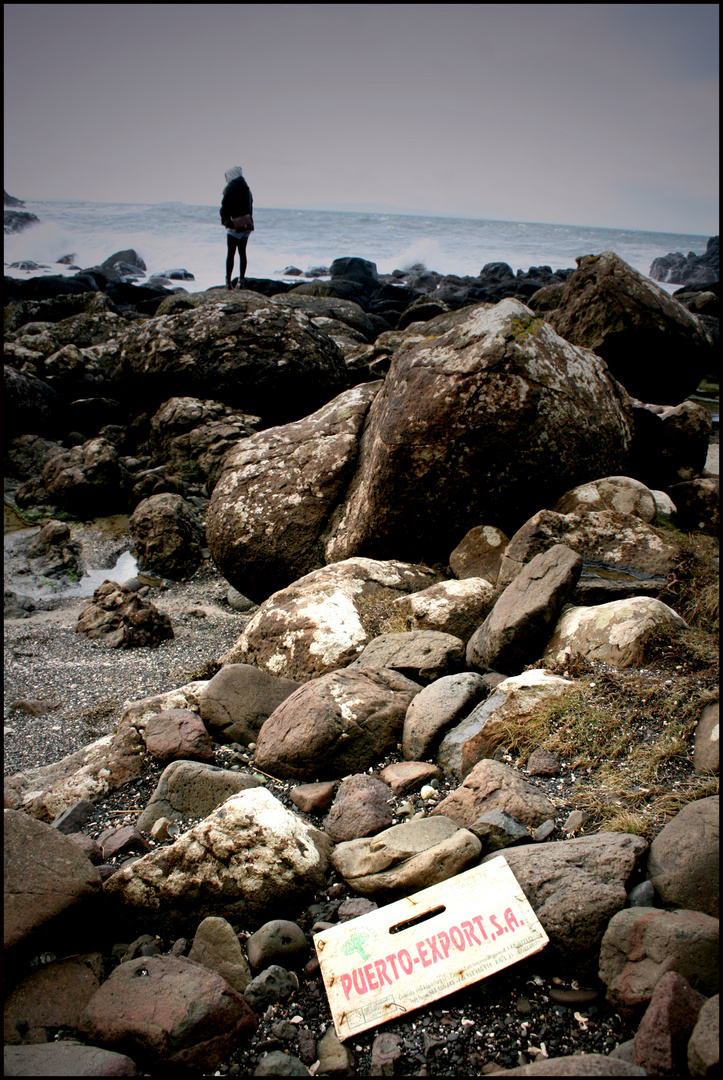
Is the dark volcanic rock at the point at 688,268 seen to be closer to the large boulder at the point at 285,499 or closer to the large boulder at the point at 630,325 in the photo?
the large boulder at the point at 630,325

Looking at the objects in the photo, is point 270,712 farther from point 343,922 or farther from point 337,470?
point 337,470

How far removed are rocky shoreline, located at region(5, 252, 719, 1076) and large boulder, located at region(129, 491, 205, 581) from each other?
3cm

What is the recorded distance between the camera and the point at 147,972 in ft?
6.33

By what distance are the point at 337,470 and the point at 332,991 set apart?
4.03 m

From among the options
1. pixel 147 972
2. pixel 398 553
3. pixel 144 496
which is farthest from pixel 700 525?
pixel 144 496

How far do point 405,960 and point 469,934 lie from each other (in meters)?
0.20

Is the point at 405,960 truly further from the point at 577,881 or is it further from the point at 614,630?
the point at 614,630

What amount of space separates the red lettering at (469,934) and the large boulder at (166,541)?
17.5 ft

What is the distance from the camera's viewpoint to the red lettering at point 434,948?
6.14 ft

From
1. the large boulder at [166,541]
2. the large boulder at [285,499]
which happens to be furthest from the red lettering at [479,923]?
the large boulder at [166,541]

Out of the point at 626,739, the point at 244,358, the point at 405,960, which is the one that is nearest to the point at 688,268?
the point at 244,358

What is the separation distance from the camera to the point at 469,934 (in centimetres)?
191

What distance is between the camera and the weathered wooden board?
1.81m

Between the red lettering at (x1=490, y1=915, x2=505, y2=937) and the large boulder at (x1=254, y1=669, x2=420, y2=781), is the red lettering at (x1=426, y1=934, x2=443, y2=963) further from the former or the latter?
the large boulder at (x1=254, y1=669, x2=420, y2=781)
